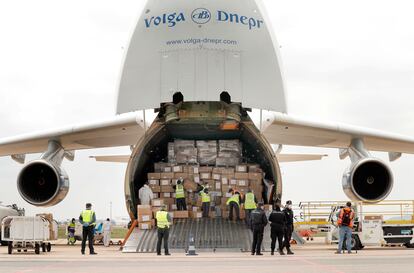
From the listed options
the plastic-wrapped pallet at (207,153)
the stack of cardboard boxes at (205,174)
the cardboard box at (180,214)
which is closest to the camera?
the cardboard box at (180,214)

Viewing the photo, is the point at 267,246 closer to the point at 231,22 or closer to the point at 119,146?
the point at 231,22

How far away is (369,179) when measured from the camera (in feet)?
60.2

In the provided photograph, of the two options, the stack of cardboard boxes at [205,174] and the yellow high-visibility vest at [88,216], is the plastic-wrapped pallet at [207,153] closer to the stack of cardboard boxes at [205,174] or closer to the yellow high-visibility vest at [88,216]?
the stack of cardboard boxes at [205,174]

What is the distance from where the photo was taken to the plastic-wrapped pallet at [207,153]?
20.2 m

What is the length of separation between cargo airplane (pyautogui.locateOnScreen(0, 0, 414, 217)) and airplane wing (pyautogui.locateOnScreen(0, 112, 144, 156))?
0.10 ft

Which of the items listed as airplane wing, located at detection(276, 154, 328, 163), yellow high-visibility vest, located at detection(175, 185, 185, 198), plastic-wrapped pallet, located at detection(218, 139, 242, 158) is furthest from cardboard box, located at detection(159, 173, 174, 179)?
airplane wing, located at detection(276, 154, 328, 163)

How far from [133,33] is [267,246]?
18.5 feet

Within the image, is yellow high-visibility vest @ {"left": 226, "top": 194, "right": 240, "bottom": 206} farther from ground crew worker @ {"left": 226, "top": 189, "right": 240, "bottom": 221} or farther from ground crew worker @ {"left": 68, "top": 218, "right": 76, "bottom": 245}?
ground crew worker @ {"left": 68, "top": 218, "right": 76, "bottom": 245}

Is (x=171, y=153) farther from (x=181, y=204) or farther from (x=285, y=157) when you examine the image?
(x=285, y=157)

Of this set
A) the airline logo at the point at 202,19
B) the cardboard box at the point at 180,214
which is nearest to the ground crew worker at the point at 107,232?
the cardboard box at the point at 180,214

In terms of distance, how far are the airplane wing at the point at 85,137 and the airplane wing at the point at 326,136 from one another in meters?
3.44

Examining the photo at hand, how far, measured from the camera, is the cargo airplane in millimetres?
16562

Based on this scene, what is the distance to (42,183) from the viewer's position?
18578mm

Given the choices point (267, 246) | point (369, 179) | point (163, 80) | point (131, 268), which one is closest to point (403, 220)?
point (369, 179)
